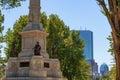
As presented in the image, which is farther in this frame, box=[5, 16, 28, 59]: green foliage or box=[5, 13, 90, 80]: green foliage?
box=[5, 13, 90, 80]: green foliage

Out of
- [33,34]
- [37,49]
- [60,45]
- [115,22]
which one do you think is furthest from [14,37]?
[115,22]

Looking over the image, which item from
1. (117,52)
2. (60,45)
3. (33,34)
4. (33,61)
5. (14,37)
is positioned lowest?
(33,61)

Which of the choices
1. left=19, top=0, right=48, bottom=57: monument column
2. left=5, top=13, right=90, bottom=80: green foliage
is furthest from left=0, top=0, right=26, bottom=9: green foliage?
left=5, top=13, right=90, bottom=80: green foliage

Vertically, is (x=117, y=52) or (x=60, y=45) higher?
(x=60, y=45)

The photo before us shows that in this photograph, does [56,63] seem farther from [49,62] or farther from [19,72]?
[19,72]

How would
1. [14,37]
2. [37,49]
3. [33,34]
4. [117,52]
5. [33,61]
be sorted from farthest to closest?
[14,37], [33,34], [37,49], [33,61], [117,52]

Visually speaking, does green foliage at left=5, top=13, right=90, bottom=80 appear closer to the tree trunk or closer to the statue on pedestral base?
the statue on pedestral base

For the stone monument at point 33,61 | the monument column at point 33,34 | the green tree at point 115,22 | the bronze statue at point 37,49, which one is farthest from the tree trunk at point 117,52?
the monument column at point 33,34

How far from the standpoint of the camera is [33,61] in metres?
25.1

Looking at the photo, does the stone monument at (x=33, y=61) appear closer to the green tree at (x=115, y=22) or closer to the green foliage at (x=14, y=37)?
the green tree at (x=115, y=22)

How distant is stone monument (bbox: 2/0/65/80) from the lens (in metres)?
24.7

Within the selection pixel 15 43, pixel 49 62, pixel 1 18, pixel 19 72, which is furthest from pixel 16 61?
pixel 15 43

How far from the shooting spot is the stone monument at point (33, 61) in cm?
2466

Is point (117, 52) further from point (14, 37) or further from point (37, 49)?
point (14, 37)
